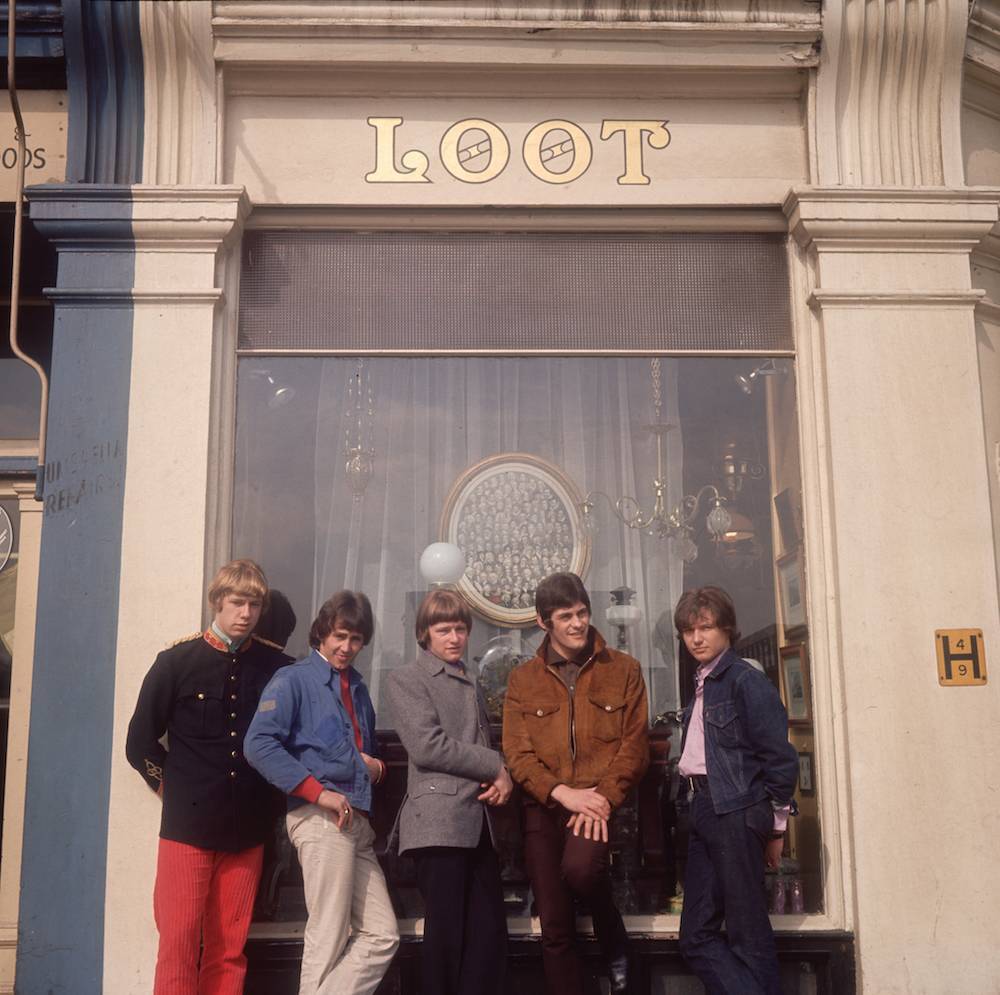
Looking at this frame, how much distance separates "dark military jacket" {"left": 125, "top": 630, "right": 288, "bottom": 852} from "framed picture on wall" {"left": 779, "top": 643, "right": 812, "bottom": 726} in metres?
2.25

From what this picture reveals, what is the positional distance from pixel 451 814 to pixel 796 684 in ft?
5.71

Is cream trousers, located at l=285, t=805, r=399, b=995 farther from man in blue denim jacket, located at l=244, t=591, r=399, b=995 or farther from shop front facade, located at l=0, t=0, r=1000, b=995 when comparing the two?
shop front facade, located at l=0, t=0, r=1000, b=995

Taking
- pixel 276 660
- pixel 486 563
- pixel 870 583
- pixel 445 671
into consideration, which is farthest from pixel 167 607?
pixel 870 583

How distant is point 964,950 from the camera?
4727 millimetres

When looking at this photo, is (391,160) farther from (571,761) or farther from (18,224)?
(571,761)

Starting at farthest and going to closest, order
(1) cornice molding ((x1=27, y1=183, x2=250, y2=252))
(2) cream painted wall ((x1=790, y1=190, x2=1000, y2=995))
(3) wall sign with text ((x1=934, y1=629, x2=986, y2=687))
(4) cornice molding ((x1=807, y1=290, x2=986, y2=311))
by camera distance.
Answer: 1. (4) cornice molding ((x1=807, y1=290, x2=986, y2=311))
2. (1) cornice molding ((x1=27, y1=183, x2=250, y2=252))
3. (3) wall sign with text ((x1=934, y1=629, x2=986, y2=687))
4. (2) cream painted wall ((x1=790, y1=190, x2=1000, y2=995))

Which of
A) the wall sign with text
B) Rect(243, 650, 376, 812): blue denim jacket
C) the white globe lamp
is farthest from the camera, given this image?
the white globe lamp

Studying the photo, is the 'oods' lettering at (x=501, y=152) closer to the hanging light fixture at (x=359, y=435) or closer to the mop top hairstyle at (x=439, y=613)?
the hanging light fixture at (x=359, y=435)

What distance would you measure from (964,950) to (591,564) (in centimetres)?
230

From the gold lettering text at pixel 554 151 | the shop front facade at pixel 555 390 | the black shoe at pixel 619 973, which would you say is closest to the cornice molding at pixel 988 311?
Answer: the shop front facade at pixel 555 390

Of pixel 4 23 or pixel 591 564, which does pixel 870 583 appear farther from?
pixel 4 23

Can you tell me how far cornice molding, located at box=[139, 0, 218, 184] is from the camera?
5.18 meters

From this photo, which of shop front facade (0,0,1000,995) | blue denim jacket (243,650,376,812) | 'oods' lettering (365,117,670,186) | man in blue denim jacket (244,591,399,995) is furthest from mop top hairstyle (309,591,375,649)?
'oods' lettering (365,117,670,186)

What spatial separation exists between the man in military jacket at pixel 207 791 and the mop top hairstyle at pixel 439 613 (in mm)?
640
